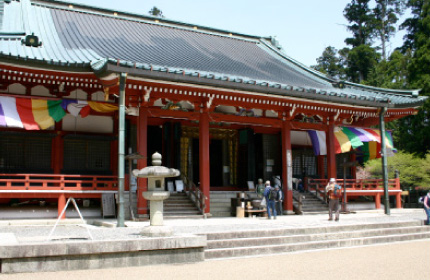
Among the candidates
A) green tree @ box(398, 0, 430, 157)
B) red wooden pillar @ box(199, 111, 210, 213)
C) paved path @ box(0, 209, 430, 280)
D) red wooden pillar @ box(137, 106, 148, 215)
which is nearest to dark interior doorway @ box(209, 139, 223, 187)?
red wooden pillar @ box(199, 111, 210, 213)

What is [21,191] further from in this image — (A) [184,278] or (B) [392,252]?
(B) [392,252]

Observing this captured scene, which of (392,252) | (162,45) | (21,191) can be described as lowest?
(392,252)

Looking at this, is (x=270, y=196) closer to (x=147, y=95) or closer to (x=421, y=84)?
(x=147, y=95)

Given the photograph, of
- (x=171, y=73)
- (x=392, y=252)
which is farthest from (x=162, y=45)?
(x=392, y=252)

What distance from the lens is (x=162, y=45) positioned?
1781 cm

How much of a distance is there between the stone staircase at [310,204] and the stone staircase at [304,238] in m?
4.60

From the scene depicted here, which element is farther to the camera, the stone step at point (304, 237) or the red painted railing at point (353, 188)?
the red painted railing at point (353, 188)

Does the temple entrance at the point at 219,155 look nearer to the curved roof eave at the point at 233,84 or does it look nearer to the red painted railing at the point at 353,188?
the red painted railing at the point at 353,188

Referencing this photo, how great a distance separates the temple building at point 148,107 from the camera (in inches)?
508

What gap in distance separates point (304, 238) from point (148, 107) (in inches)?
264

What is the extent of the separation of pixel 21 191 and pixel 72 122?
3.10 m

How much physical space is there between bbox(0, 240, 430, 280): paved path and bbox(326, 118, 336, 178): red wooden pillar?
815 cm

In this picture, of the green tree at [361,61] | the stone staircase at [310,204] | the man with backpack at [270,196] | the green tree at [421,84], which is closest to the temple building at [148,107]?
the stone staircase at [310,204]

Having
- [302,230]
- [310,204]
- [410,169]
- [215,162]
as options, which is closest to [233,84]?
[302,230]
